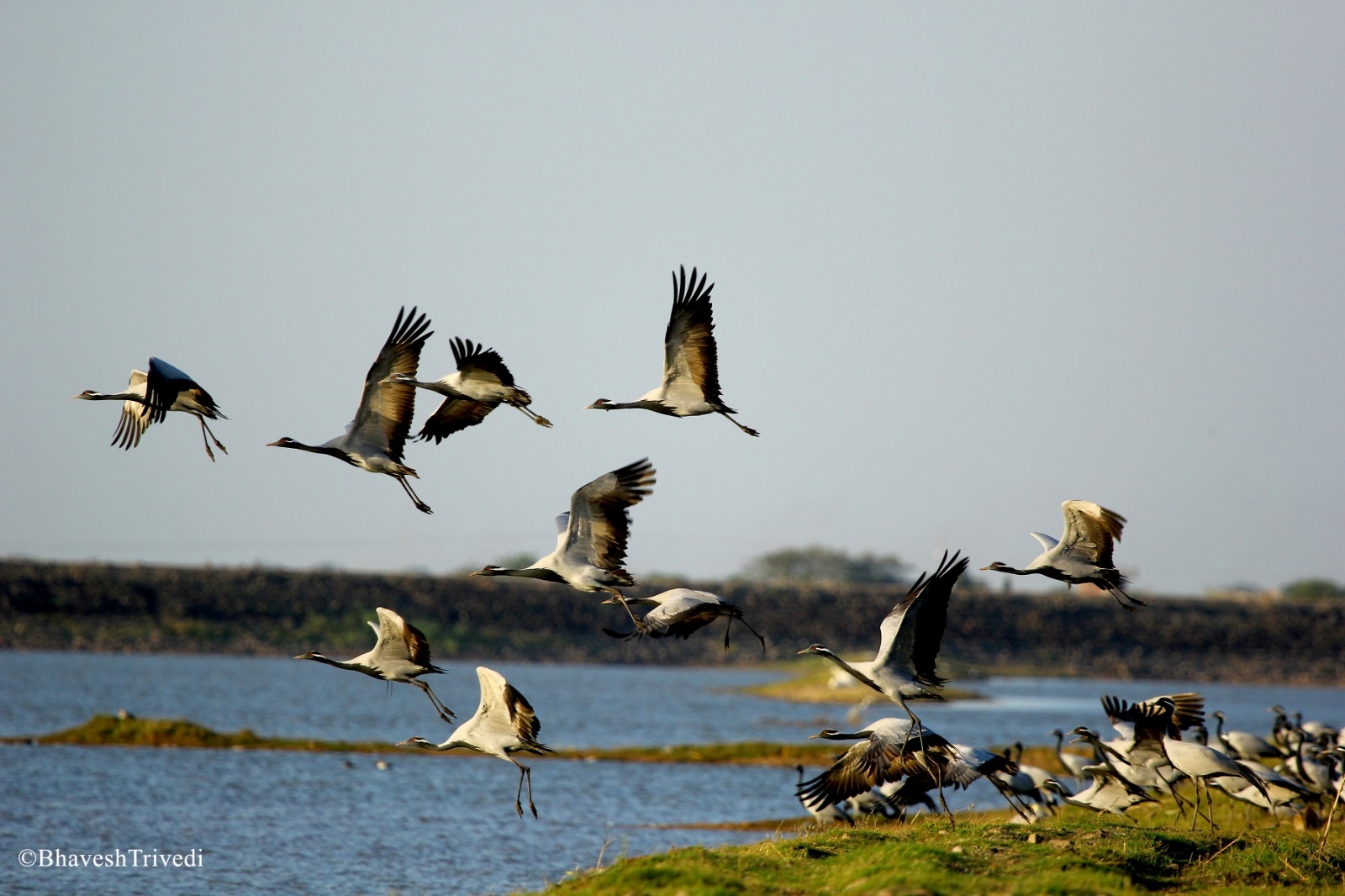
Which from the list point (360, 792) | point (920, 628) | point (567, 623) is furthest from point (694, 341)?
point (567, 623)

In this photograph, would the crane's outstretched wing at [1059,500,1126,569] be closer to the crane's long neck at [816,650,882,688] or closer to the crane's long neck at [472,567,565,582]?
the crane's long neck at [816,650,882,688]

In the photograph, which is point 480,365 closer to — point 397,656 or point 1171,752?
point 397,656

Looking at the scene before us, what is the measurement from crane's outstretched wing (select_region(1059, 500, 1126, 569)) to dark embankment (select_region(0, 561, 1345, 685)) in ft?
154

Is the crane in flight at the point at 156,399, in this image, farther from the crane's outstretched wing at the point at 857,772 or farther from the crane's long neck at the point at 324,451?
the crane's outstretched wing at the point at 857,772

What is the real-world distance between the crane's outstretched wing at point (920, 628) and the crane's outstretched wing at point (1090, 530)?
1.14m

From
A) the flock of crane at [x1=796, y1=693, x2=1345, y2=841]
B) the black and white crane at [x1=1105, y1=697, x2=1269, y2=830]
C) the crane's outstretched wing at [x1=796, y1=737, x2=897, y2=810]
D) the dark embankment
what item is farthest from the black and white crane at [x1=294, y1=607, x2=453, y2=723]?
the dark embankment

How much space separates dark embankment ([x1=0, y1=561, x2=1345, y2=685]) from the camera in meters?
58.8

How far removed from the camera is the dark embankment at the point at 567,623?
58.8 metres

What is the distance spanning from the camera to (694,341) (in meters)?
12.0

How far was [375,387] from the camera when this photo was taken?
11445 mm

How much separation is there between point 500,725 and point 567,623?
5492 centimetres

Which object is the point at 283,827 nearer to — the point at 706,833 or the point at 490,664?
the point at 706,833

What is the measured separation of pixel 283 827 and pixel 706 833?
19.3 ft

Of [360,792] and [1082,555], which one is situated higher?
[1082,555]
